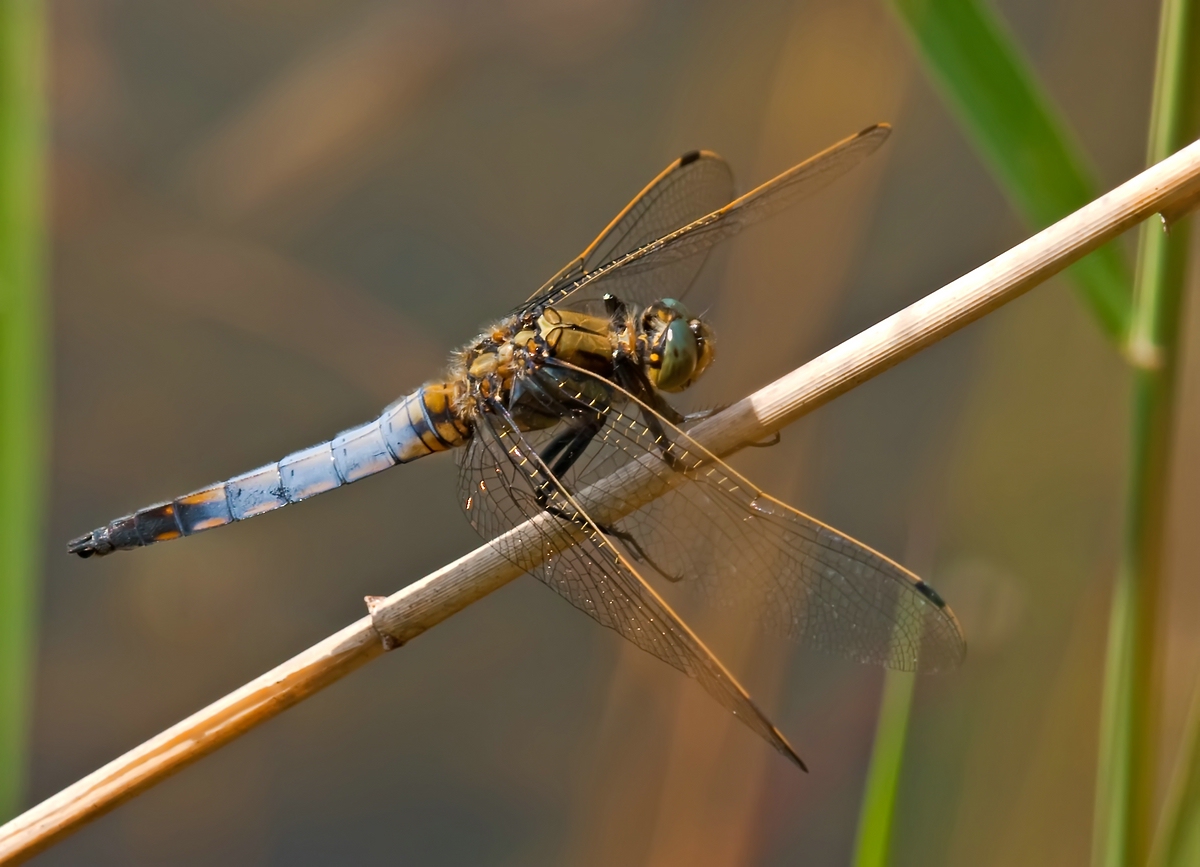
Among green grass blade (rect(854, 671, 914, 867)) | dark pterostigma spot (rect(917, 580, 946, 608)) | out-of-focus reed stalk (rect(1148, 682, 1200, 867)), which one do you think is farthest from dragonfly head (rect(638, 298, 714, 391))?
out-of-focus reed stalk (rect(1148, 682, 1200, 867))

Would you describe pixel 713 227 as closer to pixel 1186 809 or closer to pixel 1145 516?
pixel 1145 516

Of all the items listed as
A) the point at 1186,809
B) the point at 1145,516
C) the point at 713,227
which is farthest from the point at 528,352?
the point at 1186,809

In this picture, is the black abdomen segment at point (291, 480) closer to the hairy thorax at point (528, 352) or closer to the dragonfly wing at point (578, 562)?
the hairy thorax at point (528, 352)

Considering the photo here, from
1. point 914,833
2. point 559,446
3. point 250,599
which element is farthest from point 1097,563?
point 250,599

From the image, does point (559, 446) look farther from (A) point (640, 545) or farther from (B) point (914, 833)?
(B) point (914, 833)

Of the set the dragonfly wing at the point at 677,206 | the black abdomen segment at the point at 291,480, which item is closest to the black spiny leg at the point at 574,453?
the black abdomen segment at the point at 291,480

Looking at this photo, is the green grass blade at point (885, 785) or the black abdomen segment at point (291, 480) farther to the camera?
the black abdomen segment at point (291, 480)

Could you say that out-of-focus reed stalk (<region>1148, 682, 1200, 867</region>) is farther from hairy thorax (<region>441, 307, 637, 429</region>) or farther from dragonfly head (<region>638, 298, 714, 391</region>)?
hairy thorax (<region>441, 307, 637, 429</region>)
